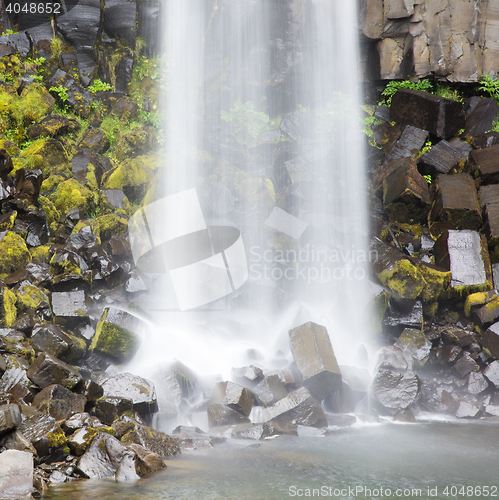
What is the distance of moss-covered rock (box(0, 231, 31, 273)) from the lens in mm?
8719

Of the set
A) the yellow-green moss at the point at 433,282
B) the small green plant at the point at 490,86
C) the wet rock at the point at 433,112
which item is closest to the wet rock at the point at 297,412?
the yellow-green moss at the point at 433,282

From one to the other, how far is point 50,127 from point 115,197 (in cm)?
361

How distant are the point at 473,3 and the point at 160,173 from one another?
12.4m

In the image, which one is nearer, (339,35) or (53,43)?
(53,43)

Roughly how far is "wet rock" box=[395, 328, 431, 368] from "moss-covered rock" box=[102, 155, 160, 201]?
7.90 meters

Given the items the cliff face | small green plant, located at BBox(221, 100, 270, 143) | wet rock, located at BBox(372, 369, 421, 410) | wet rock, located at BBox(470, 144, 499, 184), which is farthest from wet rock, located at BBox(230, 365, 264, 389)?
the cliff face

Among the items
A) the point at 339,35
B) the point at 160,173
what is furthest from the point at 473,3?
the point at 160,173

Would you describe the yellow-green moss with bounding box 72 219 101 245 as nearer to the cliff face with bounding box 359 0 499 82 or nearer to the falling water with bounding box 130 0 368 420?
the falling water with bounding box 130 0 368 420

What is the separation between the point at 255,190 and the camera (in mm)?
Result: 12188

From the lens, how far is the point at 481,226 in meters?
10.6

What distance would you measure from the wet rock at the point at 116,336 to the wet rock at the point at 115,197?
14.3 ft

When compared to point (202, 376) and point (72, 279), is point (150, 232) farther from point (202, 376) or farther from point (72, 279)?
point (202, 376)

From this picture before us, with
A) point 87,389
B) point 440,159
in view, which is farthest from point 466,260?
point 87,389

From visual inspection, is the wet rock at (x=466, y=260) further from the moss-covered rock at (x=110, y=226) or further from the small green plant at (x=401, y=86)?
the moss-covered rock at (x=110, y=226)
